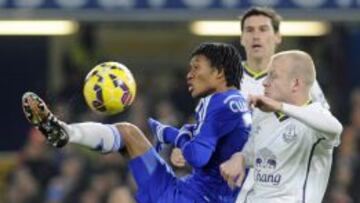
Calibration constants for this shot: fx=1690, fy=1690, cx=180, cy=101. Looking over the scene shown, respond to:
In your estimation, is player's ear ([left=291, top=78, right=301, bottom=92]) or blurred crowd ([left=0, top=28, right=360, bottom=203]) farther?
blurred crowd ([left=0, top=28, right=360, bottom=203])

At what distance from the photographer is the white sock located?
9.95 meters

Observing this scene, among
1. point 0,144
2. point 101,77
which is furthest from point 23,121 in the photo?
point 101,77

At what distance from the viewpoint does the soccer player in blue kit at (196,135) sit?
9.84 m

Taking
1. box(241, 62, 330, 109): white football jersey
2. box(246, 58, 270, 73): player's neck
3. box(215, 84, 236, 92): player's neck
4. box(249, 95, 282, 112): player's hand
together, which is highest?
box(249, 95, 282, 112): player's hand

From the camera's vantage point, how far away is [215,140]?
390 inches

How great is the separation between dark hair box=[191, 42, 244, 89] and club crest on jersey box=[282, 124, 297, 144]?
0.42m

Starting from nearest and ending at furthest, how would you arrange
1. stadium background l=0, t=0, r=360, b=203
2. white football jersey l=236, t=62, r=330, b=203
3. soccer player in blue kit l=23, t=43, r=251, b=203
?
soccer player in blue kit l=23, t=43, r=251, b=203
white football jersey l=236, t=62, r=330, b=203
stadium background l=0, t=0, r=360, b=203

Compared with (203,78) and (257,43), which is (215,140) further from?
(257,43)

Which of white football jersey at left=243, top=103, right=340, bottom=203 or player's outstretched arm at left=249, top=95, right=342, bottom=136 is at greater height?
player's outstretched arm at left=249, top=95, right=342, bottom=136

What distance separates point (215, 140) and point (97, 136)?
2.36 ft

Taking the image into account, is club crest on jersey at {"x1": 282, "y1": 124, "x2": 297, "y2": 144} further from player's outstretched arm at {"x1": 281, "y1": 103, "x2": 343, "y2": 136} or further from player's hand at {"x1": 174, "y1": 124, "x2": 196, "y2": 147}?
player's hand at {"x1": 174, "y1": 124, "x2": 196, "y2": 147}

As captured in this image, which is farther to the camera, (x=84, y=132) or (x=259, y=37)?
(x=259, y=37)

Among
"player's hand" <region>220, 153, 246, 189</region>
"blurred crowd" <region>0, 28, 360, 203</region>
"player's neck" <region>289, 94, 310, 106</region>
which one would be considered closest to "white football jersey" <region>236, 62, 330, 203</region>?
"player's neck" <region>289, 94, 310, 106</region>

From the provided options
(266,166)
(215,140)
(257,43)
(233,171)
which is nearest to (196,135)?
(215,140)
